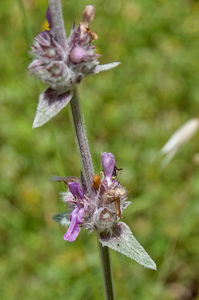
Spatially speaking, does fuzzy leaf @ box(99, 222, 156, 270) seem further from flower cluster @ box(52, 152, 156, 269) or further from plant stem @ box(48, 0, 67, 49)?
plant stem @ box(48, 0, 67, 49)

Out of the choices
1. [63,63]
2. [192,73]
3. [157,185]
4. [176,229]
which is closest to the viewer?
[63,63]

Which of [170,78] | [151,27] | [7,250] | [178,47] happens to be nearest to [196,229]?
[7,250]

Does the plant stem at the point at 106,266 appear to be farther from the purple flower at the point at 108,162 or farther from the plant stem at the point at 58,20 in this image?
the plant stem at the point at 58,20

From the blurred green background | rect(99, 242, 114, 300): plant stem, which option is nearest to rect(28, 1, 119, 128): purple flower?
rect(99, 242, 114, 300): plant stem

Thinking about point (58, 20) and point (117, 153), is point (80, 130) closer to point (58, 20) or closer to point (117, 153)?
point (58, 20)

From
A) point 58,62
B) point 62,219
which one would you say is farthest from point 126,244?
point 58,62

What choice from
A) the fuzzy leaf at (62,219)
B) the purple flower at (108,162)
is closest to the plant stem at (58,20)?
the purple flower at (108,162)

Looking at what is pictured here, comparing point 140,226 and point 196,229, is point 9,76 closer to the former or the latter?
point 140,226

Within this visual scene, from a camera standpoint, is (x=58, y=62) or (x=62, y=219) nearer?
(x=58, y=62)
